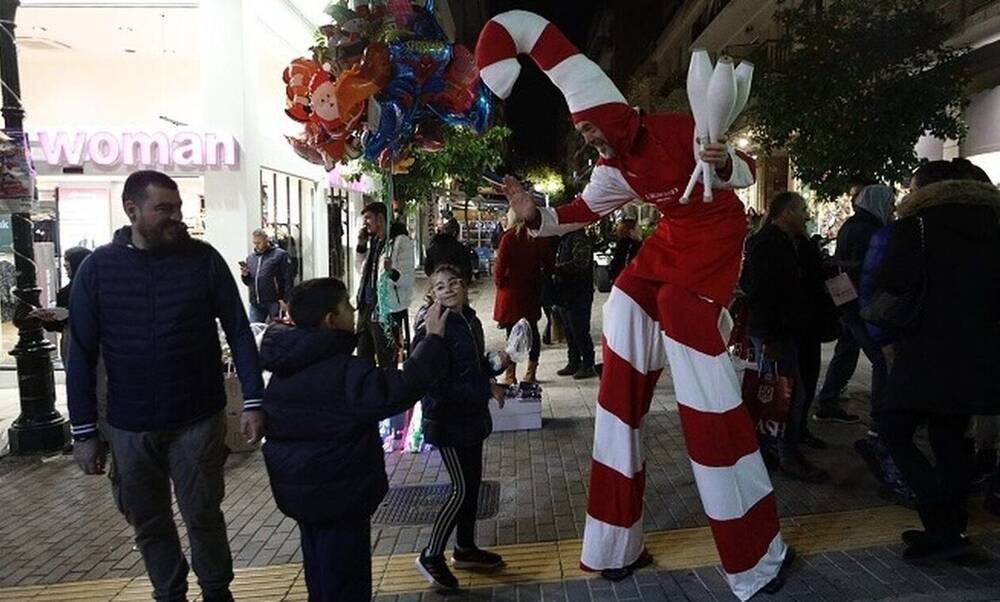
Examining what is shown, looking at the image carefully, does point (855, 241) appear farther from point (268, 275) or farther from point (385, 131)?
point (268, 275)

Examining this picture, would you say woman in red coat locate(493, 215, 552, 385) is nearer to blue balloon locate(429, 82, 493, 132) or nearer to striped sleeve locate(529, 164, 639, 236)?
blue balloon locate(429, 82, 493, 132)

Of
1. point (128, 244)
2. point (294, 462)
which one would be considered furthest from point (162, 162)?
point (294, 462)

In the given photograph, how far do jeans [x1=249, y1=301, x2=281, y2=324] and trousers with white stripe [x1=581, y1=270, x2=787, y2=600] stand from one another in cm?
750

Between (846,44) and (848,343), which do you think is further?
(846,44)

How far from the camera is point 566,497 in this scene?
16.7ft

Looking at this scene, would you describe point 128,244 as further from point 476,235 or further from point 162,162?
point 476,235

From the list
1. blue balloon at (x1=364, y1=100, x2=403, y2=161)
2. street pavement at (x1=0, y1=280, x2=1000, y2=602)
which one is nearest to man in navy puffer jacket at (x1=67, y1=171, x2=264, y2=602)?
street pavement at (x1=0, y1=280, x2=1000, y2=602)

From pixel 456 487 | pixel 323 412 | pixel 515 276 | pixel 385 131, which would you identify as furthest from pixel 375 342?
pixel 323 412

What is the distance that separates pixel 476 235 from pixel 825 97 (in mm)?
21758

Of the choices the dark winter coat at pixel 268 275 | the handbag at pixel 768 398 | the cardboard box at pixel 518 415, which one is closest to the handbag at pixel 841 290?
the handbag at pixel 768 398

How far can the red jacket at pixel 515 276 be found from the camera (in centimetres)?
822

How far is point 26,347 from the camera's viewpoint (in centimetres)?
684

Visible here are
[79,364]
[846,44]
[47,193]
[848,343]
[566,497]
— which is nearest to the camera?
[79,364]

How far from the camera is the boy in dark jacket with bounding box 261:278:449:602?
2.87m
